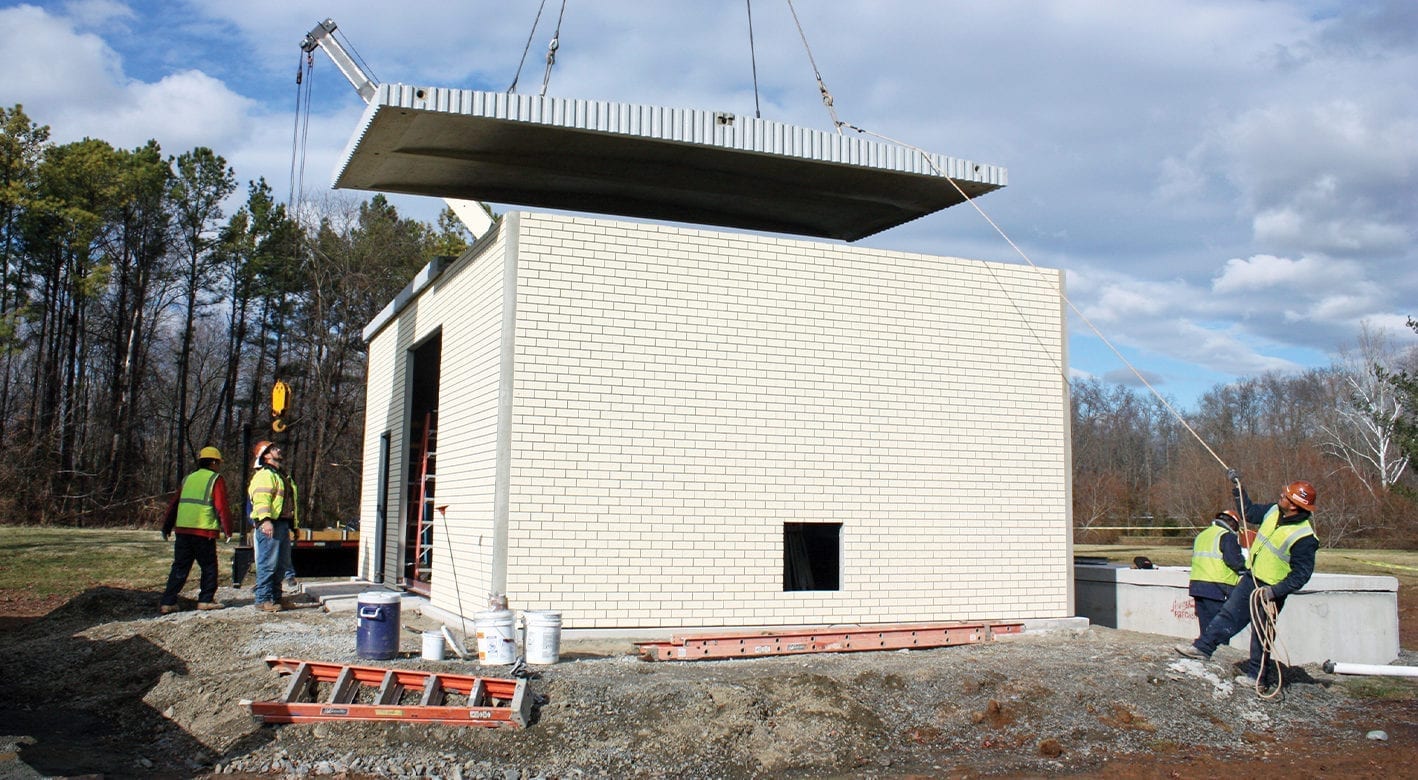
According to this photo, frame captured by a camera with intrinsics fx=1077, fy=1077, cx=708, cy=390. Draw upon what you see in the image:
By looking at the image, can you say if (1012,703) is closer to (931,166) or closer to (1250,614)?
(1250,614)

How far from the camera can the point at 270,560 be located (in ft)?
42.1

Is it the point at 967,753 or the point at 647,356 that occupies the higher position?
the point at 647,356

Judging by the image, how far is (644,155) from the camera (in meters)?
13.1

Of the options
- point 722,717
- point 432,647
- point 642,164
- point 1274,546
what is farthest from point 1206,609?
point 642,164

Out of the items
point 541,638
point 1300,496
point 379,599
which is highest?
point 1300,496

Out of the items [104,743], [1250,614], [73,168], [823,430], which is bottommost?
[104,743]

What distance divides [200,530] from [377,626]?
471 centimetres

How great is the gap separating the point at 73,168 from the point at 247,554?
28860 mm

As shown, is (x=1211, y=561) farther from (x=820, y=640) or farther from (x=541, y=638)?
(x=541, y=638)

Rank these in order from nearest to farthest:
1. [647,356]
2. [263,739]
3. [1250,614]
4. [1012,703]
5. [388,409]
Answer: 1. [263,739]
2. [1012,703]
3. [1250,614]
4. [647,356]
5. [388,409]

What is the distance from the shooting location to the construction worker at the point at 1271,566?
32.3ft

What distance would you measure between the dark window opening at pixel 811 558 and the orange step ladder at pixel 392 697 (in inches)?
190

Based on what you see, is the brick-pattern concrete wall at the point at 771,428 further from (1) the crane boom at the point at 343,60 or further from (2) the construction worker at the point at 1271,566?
(1) the crane boom at the point at 343,60

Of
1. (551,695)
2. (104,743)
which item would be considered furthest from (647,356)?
(104,743)
